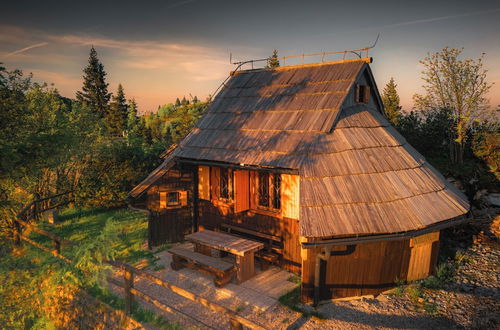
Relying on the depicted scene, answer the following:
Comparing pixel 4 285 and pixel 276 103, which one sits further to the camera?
pixel 276 103

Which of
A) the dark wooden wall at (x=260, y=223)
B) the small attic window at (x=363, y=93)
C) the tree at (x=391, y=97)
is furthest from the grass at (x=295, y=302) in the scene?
the tree at (x=391, y=97)

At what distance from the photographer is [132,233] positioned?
13516 millimetres

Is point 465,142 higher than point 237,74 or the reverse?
the reverse

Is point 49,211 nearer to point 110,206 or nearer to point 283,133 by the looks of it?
point 110,206

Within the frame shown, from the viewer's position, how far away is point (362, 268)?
8055 millimetres

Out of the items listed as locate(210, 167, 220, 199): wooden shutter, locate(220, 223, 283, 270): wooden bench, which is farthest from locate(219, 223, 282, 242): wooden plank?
locate(210, 167, 220, 199): wooden shutter

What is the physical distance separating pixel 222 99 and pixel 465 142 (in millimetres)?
12916

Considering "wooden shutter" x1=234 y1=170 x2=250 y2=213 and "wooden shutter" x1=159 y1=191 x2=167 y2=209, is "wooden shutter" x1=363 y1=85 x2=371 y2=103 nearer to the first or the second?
"wooden shutter" x1=234 y1=170 x2=250 y2=213

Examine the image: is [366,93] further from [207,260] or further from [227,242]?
[207,260]

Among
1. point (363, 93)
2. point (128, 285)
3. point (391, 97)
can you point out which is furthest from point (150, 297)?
point (391, 97)

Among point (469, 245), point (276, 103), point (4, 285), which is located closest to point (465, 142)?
point (469, 245)

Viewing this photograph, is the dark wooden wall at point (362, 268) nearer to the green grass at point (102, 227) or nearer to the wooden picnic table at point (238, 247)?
the wooden picnic table at point (238, 247)

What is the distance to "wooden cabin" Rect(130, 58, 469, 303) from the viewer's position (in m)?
7.80

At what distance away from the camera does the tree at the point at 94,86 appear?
45.2 metres
